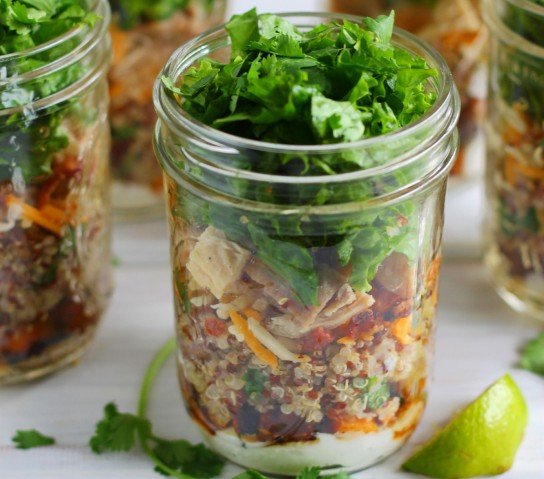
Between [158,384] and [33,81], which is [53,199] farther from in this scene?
[158,384]

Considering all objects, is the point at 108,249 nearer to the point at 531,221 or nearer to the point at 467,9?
the point at 531,221

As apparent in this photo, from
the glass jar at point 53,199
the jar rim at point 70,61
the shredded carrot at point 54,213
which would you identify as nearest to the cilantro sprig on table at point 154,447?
the glass jar at point 53,199

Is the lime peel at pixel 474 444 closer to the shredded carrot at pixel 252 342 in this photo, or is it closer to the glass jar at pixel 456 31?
the shredded carrot at pixel 252 342

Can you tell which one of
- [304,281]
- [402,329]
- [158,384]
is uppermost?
[304,281]

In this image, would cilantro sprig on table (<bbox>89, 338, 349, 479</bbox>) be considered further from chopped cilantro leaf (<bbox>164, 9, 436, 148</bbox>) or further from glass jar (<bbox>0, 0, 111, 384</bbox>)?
chopped cilantro leaf (<bbox>164, 9, 436, 148</bbox>)

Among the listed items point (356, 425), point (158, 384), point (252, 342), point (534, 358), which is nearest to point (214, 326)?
point (252, 342)

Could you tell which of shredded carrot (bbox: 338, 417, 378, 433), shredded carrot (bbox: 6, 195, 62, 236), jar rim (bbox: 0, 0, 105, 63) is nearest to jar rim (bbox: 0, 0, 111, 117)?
jar rim (bbox: 0, 0, 105, 63)
